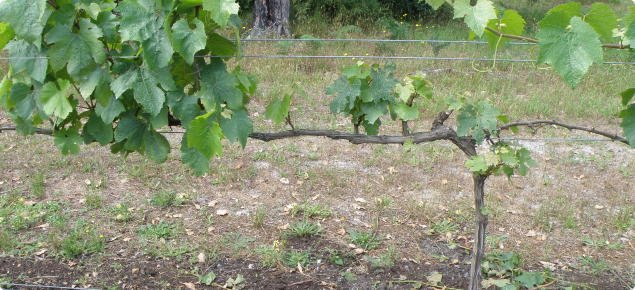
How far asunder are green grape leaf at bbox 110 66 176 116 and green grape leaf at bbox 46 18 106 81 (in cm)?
12

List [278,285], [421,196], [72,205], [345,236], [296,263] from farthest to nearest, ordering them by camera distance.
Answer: [421,196]
[72,205]
[345,236]
[296,263]
[278,285]

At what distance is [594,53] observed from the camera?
1.61m

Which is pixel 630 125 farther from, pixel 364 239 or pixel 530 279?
pixel 364 239

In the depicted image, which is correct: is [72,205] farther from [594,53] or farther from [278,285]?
[594,53]

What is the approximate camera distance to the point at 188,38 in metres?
1.86

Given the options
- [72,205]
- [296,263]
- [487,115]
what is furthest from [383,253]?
[72,205]

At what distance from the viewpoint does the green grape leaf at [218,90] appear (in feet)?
6.68

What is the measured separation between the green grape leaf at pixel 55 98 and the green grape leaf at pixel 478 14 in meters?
1.65

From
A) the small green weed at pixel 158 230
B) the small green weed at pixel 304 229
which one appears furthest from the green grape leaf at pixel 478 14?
the small green weed at pixel 158 230

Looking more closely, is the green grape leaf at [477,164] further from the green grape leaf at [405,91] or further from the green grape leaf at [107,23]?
the green grape leaf at [107,23]

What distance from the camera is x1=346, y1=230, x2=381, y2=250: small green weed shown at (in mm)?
3519

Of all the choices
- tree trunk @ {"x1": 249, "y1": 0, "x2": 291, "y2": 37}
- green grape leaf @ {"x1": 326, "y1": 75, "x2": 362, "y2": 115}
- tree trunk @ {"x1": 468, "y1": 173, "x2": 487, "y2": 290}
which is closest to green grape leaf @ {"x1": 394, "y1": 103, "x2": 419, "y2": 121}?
green grape leaf @ {"x1": 326, "y1": 75, "x2": 362, "y2": 115}

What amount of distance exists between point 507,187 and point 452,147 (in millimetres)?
819

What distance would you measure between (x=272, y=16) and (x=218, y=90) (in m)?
6.68
